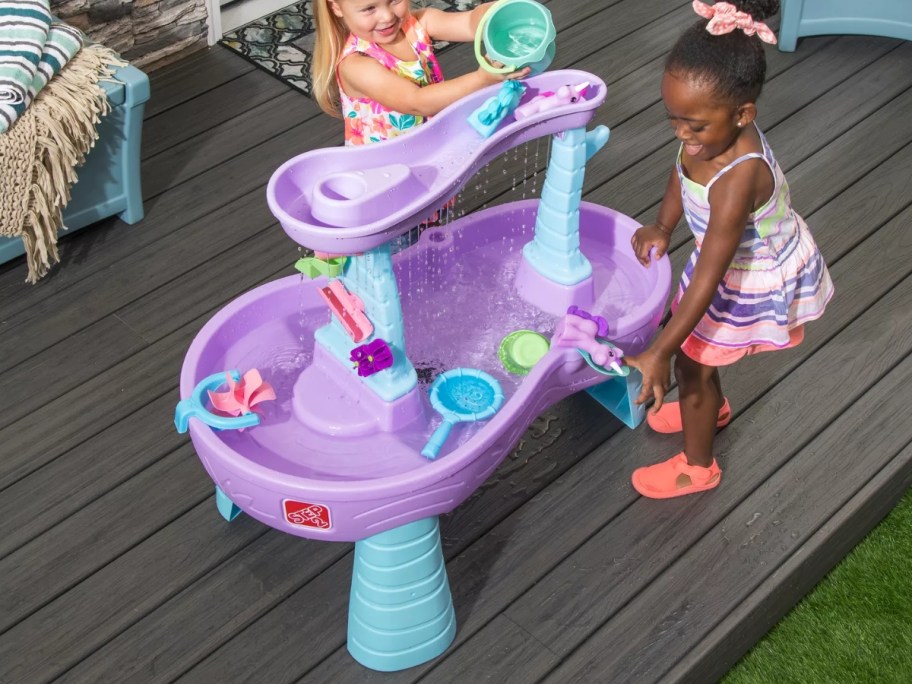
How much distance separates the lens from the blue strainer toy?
191 cm

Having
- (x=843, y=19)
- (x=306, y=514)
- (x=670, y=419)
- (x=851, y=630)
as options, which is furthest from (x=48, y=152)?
(x=843, y=19)

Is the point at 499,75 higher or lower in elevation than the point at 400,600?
higher

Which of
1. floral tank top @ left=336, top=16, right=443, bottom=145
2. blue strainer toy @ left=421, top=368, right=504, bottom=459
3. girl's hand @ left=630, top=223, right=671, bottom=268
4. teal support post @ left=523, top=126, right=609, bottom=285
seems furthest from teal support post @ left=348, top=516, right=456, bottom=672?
floral tank top @ left=336, top=16, right=443, bottom=145

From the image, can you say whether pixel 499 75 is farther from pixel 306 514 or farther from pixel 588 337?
pixel 306 514

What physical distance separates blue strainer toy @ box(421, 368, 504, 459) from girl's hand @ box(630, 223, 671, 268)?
392 mm

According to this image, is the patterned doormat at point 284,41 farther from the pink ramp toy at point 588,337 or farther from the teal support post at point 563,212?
the pink ramp toy at point 588,337

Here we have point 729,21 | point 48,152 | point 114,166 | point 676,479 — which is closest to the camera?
point 729,21

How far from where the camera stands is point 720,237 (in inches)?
70.3

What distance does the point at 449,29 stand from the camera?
2131mm

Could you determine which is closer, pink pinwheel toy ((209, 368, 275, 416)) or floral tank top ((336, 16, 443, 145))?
pink pinwheel toy ((209, 368, 275, 416))

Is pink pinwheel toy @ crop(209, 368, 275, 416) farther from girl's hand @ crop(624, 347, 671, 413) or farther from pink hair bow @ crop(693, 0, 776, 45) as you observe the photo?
pink hair bow @ crop(693, 0, 776, 45)

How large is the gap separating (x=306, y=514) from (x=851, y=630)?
105 centimetres

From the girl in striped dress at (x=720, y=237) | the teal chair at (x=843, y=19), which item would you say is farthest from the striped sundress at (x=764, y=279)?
the teal chair at (x=843, y=19)

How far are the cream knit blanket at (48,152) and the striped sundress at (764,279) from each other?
52.8 inches
